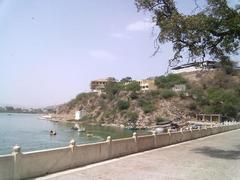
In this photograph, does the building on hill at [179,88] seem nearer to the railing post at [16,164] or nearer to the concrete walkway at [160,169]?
the concrete walkway at [160,169]

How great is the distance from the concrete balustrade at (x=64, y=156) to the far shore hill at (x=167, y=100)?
8546 centimetres

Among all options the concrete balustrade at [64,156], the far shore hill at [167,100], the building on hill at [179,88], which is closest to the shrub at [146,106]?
the far shore hill at [167,100]

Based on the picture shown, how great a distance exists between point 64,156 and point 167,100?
11619cm

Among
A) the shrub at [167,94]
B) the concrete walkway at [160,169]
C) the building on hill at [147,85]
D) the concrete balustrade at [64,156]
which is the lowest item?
the concrete walkway at [160,169]

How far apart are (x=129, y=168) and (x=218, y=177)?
3370 millimetres

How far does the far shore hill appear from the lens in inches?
4367

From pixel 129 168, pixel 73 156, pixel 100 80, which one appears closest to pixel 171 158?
pixel 129 168

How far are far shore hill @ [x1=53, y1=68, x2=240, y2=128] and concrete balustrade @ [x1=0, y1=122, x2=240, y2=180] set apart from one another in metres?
85.5

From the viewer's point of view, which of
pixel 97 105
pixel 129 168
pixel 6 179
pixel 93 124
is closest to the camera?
pixel 6 179

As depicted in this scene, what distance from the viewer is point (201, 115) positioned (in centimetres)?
10956

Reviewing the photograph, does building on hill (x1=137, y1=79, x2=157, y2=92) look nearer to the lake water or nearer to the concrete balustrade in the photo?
the lake water

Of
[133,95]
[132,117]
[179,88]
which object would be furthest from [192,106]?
[133,95]

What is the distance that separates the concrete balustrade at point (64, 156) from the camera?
418 inches

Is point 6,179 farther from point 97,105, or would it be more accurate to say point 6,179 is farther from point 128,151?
point 97,105
